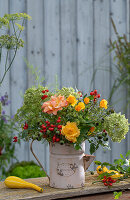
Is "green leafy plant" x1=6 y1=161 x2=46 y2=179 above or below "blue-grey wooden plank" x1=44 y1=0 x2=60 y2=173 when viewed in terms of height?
below

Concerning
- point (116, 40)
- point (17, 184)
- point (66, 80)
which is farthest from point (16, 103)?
point (17, 184)

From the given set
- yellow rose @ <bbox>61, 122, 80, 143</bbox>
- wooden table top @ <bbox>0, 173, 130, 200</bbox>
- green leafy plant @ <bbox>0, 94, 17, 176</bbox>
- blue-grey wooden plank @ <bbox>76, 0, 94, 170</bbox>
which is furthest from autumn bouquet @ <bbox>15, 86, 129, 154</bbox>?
blue-grey wooden plank @ <bbox>76, 0, 94, 170</bbox>

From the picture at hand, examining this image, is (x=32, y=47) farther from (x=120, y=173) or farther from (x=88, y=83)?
(x=120, y=173)

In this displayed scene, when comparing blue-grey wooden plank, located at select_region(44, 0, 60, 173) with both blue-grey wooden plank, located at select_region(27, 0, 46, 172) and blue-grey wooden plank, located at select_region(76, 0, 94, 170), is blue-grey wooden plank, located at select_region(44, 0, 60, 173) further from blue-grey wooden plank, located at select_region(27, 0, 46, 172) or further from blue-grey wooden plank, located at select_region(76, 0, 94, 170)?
blue-grey wooden plank, located at select_region(76, 0, 94, 170)

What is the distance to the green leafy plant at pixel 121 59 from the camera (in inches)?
92.1

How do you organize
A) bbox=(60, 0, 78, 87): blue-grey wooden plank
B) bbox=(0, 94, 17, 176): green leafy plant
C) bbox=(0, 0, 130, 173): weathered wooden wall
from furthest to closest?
bbox=(60, 0, 78, 87): blue-grey wooden plank, bbox=(0, 0, 130, 173): weathered wooden wall, bbox=(0, 94, 17, 176): green leafy plant

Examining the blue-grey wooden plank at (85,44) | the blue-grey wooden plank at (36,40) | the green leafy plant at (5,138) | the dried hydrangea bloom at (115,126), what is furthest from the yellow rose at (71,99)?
the blue-grey wooden plank at (85,44)

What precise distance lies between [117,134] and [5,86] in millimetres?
1204

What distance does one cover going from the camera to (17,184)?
1.07 meters

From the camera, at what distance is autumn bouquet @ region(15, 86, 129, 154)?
3.24 ft

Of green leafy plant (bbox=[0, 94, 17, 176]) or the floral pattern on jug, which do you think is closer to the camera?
the floral pattern on jug

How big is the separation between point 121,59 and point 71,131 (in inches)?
58.2

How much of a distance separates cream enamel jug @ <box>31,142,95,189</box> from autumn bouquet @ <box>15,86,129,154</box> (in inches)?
1.2

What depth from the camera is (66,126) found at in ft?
3.23
